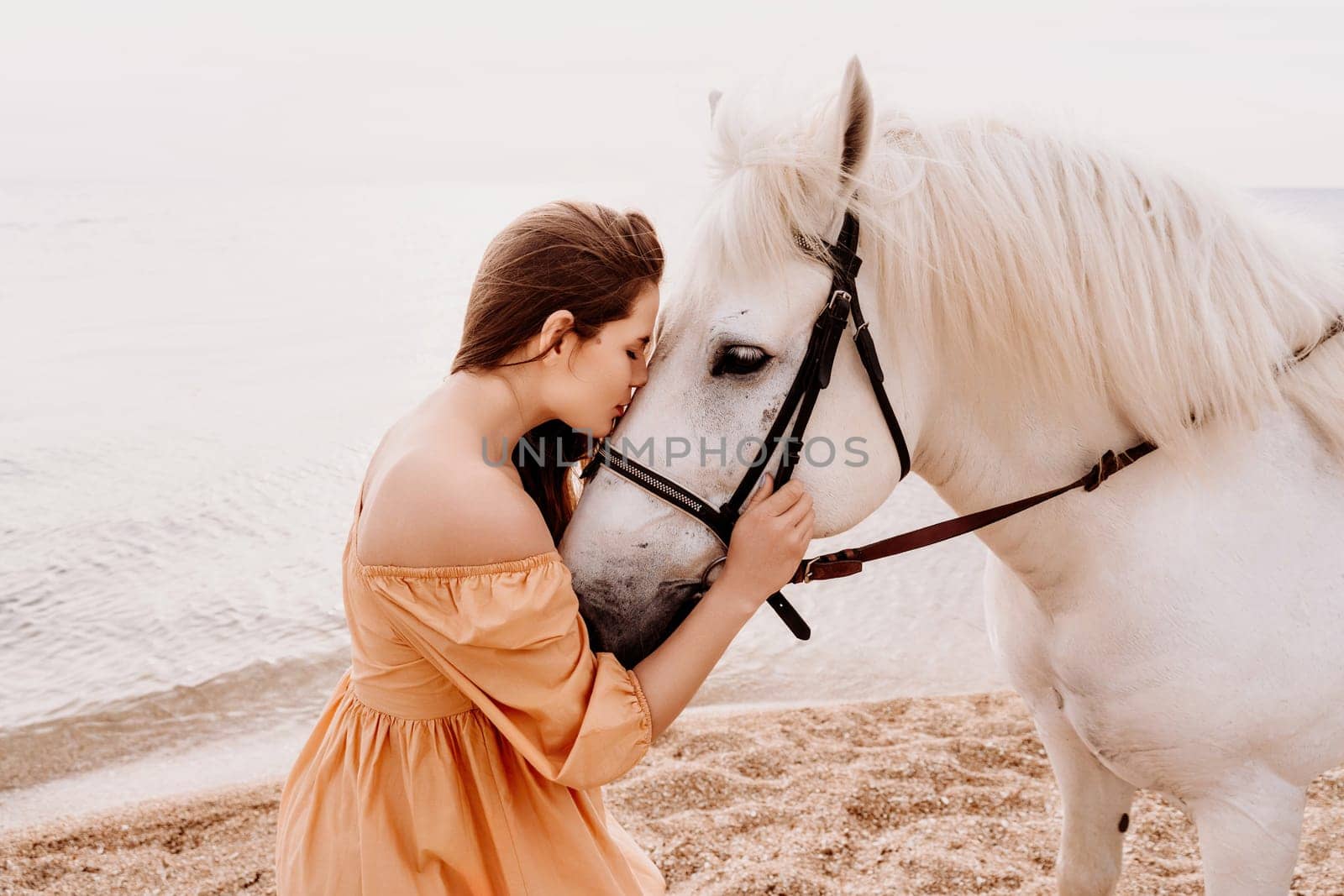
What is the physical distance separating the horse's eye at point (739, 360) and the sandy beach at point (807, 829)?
1.75 m

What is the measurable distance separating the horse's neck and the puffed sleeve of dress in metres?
0.65

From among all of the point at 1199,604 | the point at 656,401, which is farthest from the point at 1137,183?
the point at 656,401

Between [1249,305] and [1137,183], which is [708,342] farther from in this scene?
[1249,305]

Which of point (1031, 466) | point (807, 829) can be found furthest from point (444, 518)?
point (807, 829)

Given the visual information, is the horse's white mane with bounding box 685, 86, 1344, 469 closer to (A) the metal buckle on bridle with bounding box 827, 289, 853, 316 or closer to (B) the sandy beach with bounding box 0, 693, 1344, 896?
(A) the metal buckle on bridle with bounding box 827, 289, 853, 316

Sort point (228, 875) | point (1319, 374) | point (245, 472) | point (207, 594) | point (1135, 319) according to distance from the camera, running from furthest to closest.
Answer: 1. point (245, 472)
2. point (207, 594)
3. point (228, 875)
4. point (1319, 374)
5. point (1135, 319)

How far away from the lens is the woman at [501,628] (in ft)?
4.13

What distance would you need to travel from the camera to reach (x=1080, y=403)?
54.3 inches

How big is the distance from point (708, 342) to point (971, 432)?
1.53 feet

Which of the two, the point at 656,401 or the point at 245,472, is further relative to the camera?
the point at 245,472

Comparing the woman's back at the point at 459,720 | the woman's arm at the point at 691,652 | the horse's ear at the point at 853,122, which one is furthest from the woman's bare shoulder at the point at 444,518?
the horse's ear at the point at 853,122

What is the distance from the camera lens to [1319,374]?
4.68 feet

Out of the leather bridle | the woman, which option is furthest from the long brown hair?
the leather bridle

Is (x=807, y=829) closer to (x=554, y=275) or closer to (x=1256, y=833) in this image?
(x=1256, y=833)
